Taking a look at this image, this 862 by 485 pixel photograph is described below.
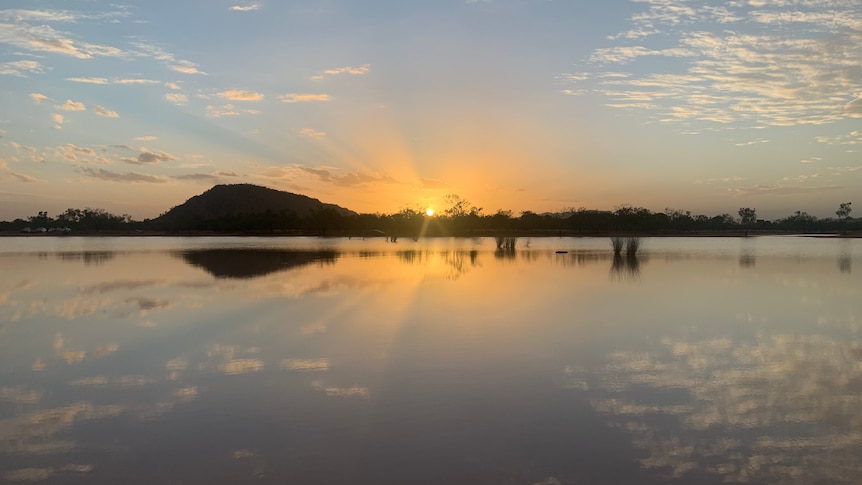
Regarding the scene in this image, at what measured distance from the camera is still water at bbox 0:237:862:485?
16.0ft

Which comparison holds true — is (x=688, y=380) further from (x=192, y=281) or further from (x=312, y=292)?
(x=192, y=281)

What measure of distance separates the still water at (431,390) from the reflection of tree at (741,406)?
0.03 metres

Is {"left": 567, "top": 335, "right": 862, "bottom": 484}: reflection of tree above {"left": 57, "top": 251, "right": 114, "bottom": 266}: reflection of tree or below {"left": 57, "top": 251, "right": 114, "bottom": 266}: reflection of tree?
below

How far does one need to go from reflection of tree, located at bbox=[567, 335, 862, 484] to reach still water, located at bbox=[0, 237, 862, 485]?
0.09 feet

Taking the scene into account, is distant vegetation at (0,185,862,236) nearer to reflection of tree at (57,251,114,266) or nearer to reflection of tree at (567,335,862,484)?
reflection of tree at (57,251,114,266)

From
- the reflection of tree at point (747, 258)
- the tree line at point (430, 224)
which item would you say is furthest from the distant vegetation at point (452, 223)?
the reflection of tree at point (747, 258)

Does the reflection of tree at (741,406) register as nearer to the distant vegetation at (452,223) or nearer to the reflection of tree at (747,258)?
the reflection of tree at (747,258)

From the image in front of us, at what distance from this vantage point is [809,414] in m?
6.14

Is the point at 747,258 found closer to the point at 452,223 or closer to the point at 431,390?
the point at 431,390

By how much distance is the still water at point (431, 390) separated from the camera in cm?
488

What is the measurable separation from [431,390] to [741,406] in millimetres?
3444

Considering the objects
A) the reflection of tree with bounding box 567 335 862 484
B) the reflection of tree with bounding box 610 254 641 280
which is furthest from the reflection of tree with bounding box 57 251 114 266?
the reflection of tree with bounding box 567 335 862 484

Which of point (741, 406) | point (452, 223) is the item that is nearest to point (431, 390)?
point (741, 406)

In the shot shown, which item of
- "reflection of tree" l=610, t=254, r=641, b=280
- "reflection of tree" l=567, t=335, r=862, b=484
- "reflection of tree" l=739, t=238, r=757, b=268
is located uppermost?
"reflection of tree" l=739, t=238, r=757, b=268
